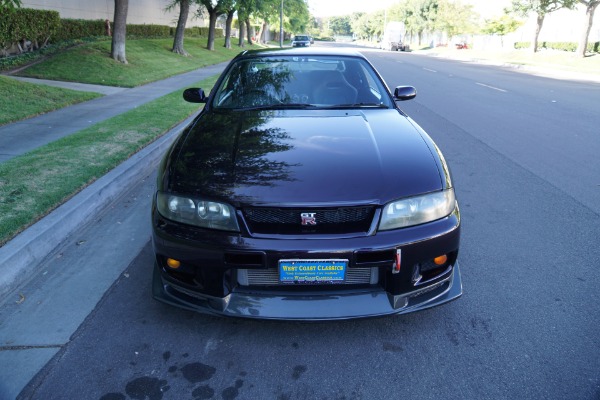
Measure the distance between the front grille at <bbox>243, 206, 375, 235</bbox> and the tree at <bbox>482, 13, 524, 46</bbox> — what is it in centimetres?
6271

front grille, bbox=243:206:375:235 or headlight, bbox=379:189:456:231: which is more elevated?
headlight, bbox=379:189:456:231

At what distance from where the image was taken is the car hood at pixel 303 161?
2463 millimetres

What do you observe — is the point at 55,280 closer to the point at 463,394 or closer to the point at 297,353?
the point at 297,353

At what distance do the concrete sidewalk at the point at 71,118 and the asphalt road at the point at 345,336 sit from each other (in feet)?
10.2

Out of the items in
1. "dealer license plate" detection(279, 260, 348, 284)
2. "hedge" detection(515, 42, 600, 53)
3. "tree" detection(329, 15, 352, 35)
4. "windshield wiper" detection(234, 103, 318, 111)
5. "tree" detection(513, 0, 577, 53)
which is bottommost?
"dealer license plate" detection(279, 260, 348, 284)

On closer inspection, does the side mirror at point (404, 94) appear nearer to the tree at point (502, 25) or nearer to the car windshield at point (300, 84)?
the car windshield at point (300, 84)

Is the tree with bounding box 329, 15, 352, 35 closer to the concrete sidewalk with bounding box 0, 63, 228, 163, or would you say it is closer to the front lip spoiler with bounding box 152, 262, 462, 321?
the concrete sidewalk with bounding box 0, 63, 228, 163

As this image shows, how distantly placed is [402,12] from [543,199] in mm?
99688

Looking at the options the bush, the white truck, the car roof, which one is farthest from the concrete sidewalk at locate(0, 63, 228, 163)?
the white truck

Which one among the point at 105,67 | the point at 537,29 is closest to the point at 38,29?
the point at 105,67

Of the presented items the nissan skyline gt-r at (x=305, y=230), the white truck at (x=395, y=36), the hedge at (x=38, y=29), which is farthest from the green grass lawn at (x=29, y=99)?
the white truck at (x=395, y=36)

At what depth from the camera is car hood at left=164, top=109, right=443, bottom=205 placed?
2463 millimetres

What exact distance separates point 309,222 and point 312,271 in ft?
0.82

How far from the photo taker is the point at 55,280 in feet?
10.9
